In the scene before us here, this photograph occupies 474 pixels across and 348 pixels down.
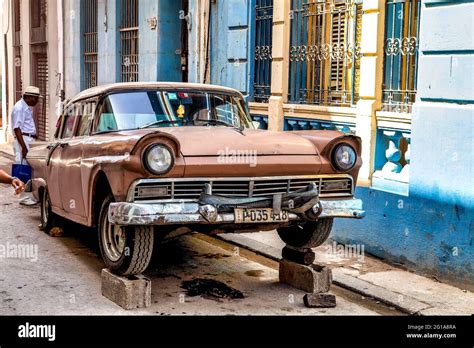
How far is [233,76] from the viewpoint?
11.7 metres

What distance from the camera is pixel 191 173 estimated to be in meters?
5.89

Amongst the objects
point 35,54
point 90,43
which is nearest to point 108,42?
point 90,43

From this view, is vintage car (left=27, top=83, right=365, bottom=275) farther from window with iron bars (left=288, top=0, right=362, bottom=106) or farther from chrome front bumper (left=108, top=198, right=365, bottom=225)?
window with iron bars (left=288, top=0, right=362, bottom=106)

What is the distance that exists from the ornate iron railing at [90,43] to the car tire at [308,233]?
38.0 ft

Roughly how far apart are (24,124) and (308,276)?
21.9 ft

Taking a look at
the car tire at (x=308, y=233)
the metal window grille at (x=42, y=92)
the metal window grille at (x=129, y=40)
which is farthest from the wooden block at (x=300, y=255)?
the metal window grille at (x=42, y=92)

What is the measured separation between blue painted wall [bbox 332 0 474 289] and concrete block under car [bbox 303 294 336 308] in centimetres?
136

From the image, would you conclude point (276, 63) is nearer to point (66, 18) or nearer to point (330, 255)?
point (330, 255)

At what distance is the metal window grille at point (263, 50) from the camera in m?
10.8

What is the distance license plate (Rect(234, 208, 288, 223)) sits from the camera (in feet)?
19.5

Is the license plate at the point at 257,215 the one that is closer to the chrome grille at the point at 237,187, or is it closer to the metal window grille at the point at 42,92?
the chrome grille at the point at 237,187

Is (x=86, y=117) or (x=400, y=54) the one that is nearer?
(x=86, y=117)

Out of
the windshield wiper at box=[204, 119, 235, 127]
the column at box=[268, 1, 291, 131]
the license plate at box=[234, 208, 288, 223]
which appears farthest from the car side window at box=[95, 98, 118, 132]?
the column at box=[268, 1, 291, 131]

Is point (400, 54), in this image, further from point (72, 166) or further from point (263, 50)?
point (72, 166)
